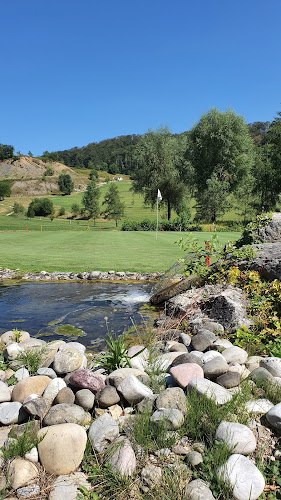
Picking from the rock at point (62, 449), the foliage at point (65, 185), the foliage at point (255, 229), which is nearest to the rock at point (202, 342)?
the rock at point (62, 449)

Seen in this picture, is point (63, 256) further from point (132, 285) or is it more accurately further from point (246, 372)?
point (246, 372)

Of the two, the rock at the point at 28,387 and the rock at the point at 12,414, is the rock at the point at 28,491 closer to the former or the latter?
the rock at the point at 12,414

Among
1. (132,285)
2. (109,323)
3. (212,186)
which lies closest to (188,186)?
(212,186)

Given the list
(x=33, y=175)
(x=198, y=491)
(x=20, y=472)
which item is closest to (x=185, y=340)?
(x=198, y=491)

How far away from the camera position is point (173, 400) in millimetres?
3074

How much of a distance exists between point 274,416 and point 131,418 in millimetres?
1157

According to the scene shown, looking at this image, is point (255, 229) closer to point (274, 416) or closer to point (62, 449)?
point (274, 416)

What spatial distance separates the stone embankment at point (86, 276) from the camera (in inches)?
466

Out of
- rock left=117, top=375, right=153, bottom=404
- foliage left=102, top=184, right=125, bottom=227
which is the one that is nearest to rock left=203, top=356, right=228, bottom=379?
rock left=117, top=375, right=153, bottom=404

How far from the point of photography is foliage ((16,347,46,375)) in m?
4.06

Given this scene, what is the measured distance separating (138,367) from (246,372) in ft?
3.75

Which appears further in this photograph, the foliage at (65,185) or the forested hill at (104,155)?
the forested hill at (104,155)

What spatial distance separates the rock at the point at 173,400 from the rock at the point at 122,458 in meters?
0.46

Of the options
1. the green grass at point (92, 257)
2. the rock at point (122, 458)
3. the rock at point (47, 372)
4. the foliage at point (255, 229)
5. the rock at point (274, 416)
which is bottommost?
the green grass at point (92, 257)
